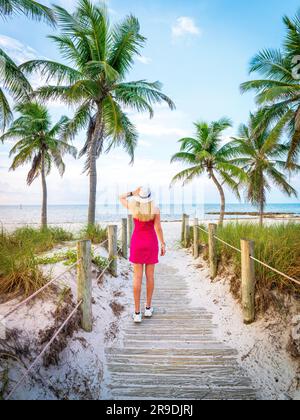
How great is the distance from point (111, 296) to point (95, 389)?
204 cm

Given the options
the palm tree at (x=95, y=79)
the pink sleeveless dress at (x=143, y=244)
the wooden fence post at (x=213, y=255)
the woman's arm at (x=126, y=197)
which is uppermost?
the palm tree at (x=95, y=79)

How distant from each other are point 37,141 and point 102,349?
48.0 feet

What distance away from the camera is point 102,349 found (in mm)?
3467

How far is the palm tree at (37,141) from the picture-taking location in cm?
1537

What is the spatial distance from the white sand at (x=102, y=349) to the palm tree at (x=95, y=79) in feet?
19.0

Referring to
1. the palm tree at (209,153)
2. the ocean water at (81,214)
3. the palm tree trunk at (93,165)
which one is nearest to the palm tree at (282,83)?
the palm tree at (209,153)

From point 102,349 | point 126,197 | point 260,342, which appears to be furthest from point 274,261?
point 102,349

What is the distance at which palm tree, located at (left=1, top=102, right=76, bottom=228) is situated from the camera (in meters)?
15.4

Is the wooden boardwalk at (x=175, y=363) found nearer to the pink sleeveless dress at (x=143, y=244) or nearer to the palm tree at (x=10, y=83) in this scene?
the pink sleeveless dress at (x=143, y=244)

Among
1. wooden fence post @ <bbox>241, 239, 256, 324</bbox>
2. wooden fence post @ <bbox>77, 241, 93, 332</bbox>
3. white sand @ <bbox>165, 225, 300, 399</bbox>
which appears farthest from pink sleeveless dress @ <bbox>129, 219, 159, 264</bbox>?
white sand @ <bbox>165, 225, 300, 399</bbox>

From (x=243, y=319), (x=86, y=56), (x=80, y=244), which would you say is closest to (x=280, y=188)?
(x=86, y=56)

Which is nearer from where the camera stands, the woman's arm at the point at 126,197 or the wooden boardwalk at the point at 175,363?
the wooden boardwalk at the point at 175,363

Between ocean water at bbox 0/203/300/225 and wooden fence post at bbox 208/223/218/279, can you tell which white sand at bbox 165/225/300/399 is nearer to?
wooden fence post at bbox 208/223/218/279
